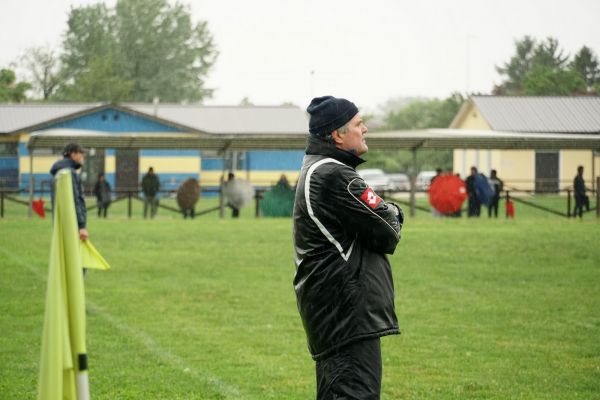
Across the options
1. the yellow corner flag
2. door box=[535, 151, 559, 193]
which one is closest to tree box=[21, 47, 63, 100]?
door box=[535, 151, 559, 193]

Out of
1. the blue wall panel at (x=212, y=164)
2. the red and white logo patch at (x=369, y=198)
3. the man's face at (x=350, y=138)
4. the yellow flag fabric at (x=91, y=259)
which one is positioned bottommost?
the yellow flag fabric at (x=91, y=259)

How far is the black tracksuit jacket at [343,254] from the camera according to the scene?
581cm

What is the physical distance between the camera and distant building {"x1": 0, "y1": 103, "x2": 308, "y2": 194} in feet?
203

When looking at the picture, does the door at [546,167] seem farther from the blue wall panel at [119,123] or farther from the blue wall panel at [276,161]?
the blue wall panel at [119,123]

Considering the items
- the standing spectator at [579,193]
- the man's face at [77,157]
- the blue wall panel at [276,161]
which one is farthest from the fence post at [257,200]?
the man's face at [77,157]

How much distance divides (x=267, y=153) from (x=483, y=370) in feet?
182

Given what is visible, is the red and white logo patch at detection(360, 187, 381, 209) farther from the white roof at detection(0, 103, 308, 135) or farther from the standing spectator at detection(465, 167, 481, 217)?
the white roof at detection(0, 103, 308, 135)

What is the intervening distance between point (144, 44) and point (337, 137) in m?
98.2

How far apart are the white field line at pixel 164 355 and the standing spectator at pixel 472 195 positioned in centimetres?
2461

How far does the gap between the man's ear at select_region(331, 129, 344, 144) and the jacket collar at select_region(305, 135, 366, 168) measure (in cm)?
3

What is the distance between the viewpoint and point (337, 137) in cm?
601

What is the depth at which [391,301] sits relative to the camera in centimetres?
593

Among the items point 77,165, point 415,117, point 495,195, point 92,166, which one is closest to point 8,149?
point 92,166

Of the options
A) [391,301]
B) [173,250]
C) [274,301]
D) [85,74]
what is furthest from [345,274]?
[85,74]
